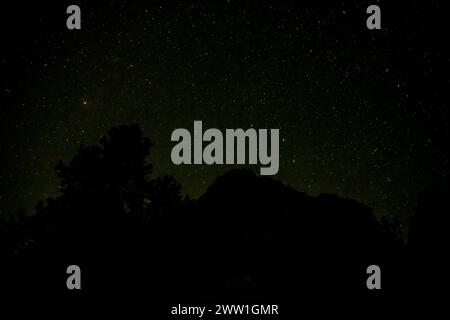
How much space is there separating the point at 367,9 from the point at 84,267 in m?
10.6

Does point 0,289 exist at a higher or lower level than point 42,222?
lower

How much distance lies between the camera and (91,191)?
676 inches

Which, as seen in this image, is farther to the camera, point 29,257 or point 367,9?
point 29,257

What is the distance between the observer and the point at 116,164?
18.3 metres

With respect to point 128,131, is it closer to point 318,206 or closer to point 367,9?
point 318,206

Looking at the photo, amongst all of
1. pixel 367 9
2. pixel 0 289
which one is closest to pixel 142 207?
pixel 0 289
